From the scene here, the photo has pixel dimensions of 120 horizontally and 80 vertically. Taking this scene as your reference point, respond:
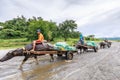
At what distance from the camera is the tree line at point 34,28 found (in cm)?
6450

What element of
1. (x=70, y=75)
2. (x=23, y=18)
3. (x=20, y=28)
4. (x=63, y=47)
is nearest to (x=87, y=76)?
(x=70, y=75)

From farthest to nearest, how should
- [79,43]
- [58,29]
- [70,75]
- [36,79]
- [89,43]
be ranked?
[58,29], [89,43], [79,43], [70,75], [36,79]

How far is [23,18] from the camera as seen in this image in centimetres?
9088

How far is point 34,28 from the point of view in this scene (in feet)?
211

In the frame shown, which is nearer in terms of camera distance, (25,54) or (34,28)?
(25,54)

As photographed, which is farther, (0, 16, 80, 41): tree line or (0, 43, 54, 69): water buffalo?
(0, 16, 80, 41): tree line

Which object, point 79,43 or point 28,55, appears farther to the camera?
point 79,43

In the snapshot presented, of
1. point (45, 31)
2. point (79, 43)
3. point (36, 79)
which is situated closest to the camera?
point (36, 79)

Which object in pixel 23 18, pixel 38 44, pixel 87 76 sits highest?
pixel 23 18

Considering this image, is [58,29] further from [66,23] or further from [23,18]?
[23,18]

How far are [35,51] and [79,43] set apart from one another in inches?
421

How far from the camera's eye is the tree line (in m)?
64.5

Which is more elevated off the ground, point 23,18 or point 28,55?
point 23,18

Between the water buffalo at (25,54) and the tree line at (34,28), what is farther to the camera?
the tree line at (34,28)
